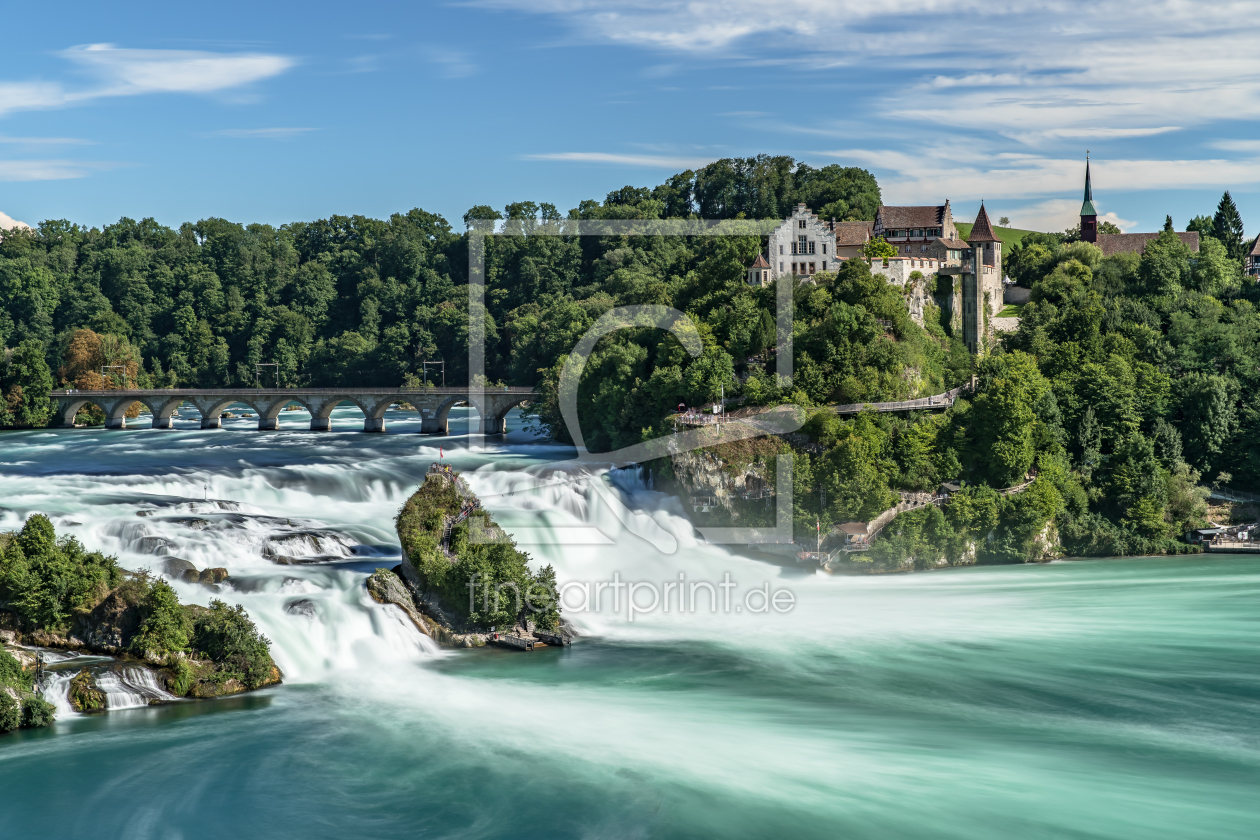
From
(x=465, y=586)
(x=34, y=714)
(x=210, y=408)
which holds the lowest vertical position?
(x=34, y=714)

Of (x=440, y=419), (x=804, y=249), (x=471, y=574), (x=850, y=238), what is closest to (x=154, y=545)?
(x=471, y=574)

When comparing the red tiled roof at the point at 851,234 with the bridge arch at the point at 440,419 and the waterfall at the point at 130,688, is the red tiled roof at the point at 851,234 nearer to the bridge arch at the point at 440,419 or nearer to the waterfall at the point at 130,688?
the bridge arch at the point at 440,419

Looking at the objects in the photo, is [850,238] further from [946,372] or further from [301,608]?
[301,608]

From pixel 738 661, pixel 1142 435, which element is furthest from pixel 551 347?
pixel 738 661

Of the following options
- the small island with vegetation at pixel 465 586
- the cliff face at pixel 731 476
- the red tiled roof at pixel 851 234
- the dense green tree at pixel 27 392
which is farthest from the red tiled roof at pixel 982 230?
the dense green tree at pixel 27 392

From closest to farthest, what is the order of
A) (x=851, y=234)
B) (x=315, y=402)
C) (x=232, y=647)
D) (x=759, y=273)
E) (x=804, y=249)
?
(x=232, y=647), (x=759, y=273), (x=804, y=249), (x=851, y=234), (x=315, y=402)

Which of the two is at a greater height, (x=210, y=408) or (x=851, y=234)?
(x=851, y=234)

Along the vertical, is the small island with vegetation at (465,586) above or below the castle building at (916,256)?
below
